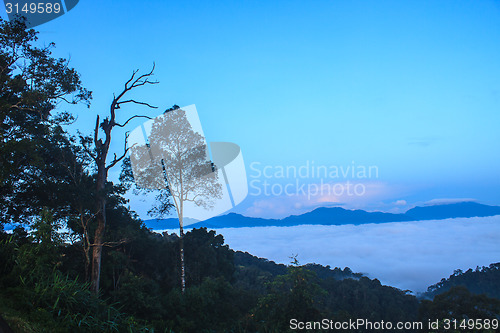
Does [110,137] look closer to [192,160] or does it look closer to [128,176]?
[128,176]

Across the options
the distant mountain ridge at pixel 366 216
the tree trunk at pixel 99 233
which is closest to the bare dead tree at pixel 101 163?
the tree trunk at pixel 99 233

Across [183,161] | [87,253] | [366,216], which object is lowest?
[366,216]

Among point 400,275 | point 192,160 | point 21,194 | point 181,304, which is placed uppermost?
point 192,160

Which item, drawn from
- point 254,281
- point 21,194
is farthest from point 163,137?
point 254,281

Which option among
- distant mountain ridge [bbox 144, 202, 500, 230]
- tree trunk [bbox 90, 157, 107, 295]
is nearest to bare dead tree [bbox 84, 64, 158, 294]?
tree trunk [bbox 90, 157, 107, 295]

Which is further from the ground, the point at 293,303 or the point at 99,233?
the point at 99,233

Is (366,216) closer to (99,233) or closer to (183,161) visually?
(183,161)

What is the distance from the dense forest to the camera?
6.23 m

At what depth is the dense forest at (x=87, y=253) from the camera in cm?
623

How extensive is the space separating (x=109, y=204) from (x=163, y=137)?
4.57m

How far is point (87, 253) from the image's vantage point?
1179 centimetres

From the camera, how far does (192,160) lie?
16.7 metres

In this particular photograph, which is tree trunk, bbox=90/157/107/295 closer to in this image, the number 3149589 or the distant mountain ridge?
the number 3149589

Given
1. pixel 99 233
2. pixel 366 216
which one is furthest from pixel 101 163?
pixel 366 216
